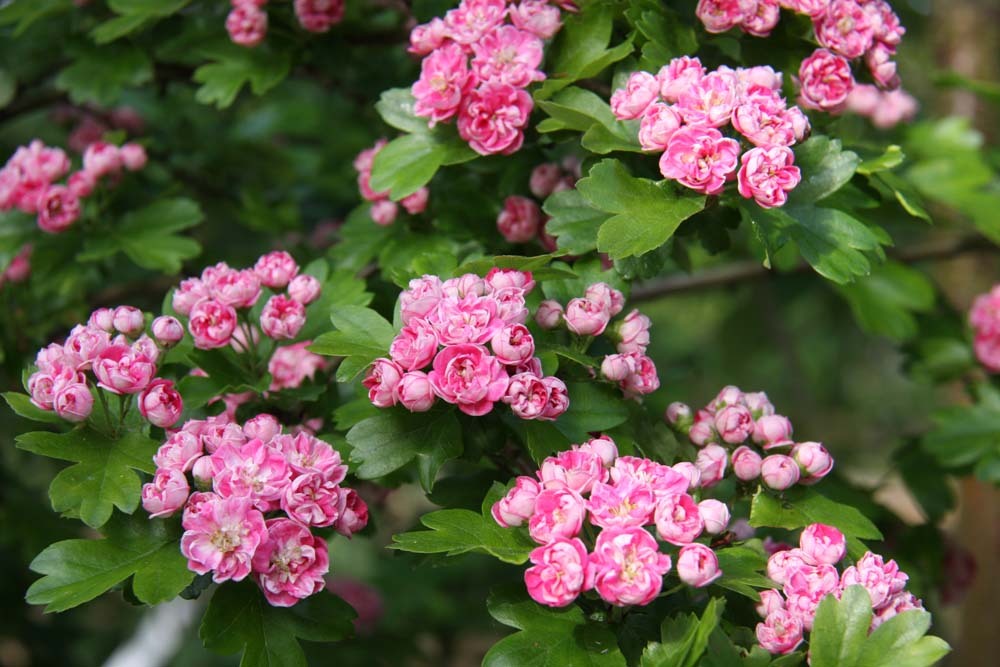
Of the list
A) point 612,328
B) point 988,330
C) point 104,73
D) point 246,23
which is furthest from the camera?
point 988,330

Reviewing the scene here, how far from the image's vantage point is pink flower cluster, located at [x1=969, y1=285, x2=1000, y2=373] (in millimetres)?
2283

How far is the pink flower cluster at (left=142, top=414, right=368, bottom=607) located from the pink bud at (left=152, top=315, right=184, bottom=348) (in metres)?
0.18

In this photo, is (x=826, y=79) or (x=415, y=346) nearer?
(x=415, y=346)

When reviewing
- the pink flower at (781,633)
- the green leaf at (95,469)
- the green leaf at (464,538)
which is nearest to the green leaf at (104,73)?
the green leaf at (95,469)

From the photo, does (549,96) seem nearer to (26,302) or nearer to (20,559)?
(26,302)

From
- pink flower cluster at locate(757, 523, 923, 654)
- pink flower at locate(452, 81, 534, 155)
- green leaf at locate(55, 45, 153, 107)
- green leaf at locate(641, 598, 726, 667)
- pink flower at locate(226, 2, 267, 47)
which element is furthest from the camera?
green leaf at locate(55, 45, 153, 107)

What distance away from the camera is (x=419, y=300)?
1289mm

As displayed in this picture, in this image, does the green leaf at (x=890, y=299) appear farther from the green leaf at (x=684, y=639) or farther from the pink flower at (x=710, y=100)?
the green leaf at (x=684, y=639)

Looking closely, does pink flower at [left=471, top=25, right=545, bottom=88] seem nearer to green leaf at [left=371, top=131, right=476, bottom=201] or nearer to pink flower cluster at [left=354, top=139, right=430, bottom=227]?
green leaf at [left=371, top=131, right=476, bottom=201]

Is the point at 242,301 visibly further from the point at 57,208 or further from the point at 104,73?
the point at 104,73

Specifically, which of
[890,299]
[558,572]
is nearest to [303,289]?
[558,572]

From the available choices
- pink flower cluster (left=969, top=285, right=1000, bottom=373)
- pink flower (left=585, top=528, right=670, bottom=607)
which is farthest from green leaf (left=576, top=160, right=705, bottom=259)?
pink flower cluster (left=969, top=285, right=1000, bottom=373)

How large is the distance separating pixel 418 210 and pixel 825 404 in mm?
4161

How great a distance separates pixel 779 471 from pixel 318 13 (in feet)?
3.81
